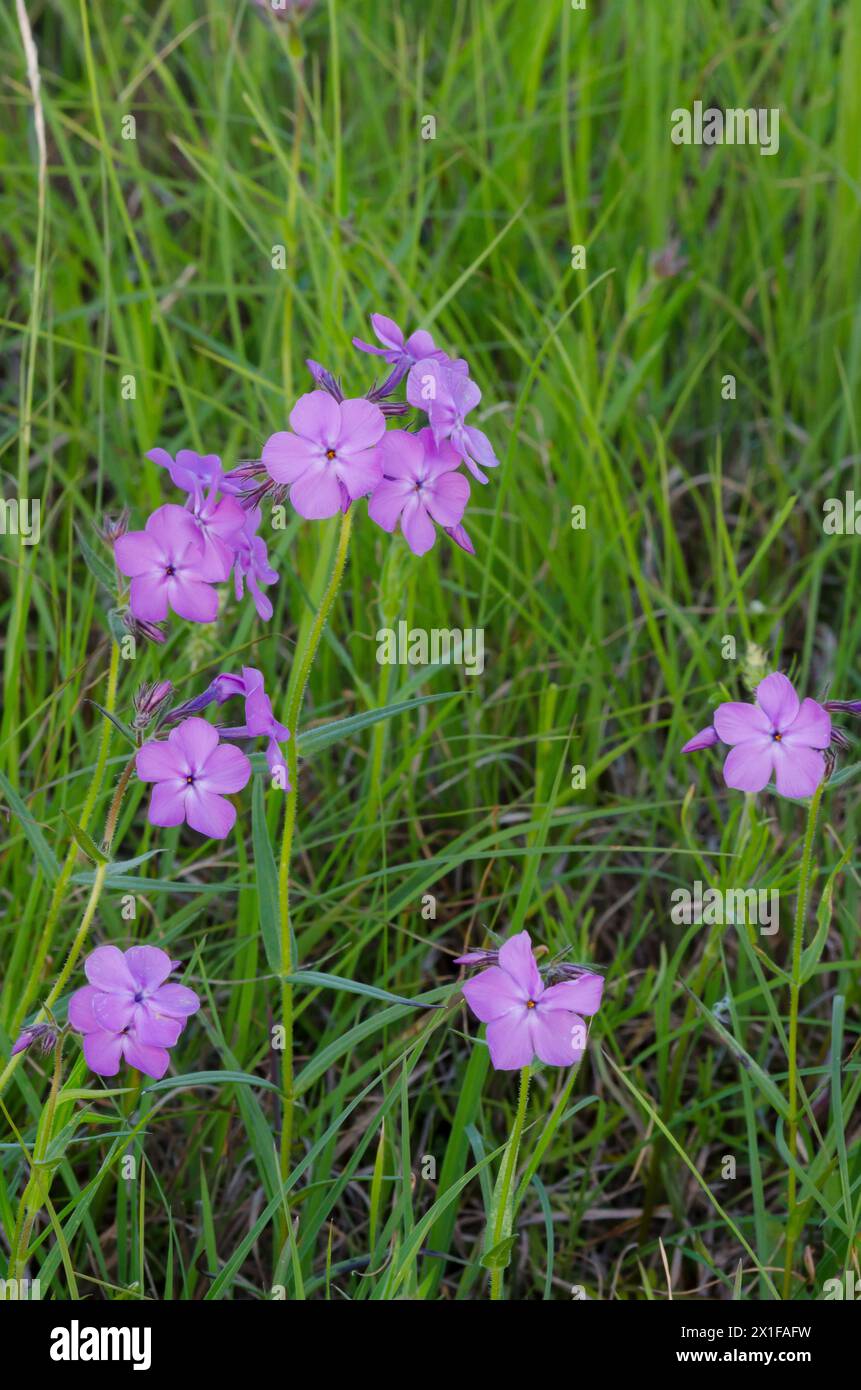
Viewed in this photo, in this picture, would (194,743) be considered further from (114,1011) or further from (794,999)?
(794,999)

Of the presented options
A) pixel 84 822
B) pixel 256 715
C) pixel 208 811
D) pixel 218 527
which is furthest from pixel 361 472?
pixel 84 822

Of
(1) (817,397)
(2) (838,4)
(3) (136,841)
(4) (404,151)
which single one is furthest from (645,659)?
(2) (838,4)

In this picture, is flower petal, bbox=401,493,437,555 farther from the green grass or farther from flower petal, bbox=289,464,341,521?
the green grass

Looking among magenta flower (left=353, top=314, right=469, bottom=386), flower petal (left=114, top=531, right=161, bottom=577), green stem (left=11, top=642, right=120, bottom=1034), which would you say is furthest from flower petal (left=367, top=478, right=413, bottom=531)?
green stem (left=11, top=642, right=120, bottom=1034)

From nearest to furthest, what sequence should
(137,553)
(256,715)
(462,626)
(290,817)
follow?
→ (137,553) → (256,715) → (290,817) → (462,626)

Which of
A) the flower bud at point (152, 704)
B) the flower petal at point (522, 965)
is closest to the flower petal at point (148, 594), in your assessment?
the flower bud at point (152, 704)

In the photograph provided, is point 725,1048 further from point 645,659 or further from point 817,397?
point 817,397
